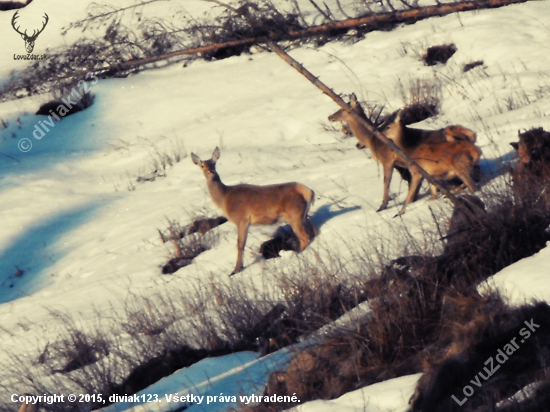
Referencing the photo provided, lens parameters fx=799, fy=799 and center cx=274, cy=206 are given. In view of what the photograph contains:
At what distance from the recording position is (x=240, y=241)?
9711 mm

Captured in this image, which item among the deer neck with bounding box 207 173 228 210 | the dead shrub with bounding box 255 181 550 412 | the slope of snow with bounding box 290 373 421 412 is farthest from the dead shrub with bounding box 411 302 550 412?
the deer neck with bounding box 207 173 228 210

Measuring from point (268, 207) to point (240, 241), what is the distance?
1.76 ft

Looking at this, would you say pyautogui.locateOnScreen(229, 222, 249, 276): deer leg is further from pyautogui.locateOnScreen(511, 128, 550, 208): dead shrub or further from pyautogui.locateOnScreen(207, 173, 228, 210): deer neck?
pyautogui.locateOnScreen(511, 128, 550, 208): dead shrub

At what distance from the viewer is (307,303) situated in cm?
684

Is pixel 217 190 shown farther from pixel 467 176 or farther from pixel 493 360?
pixel 493 360

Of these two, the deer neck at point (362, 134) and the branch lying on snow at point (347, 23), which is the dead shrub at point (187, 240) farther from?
the branch lying on snow at point (347, 23)

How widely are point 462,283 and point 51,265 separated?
7672 mm

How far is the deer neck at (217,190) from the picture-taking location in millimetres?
10344

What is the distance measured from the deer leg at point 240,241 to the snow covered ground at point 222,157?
19 cm

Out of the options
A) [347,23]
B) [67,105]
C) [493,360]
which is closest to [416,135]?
[493,360]

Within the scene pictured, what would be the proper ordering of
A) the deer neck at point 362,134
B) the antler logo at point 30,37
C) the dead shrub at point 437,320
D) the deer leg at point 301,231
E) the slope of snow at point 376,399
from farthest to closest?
the antler logo at point 30,37, the deer neck at point 362,134, the deer leg at point 301,231, the dead shrub at point 437,320, the slope of snow at point 376,399

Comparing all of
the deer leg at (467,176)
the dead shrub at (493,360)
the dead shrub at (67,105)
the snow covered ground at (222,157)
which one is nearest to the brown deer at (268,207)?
the snow covered ground at (222,157)

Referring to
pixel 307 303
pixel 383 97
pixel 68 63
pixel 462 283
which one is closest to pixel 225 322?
pixel 307 303

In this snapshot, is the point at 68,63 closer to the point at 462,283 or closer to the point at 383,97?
the point at 383,97
